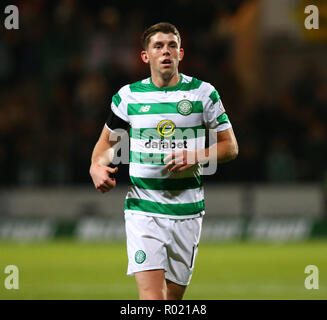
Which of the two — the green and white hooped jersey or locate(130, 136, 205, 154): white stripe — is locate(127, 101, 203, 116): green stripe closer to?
the green and white hooped jersey

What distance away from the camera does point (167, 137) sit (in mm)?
5773

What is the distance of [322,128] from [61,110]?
501cm

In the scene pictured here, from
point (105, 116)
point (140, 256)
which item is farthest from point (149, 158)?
point (105, 116)

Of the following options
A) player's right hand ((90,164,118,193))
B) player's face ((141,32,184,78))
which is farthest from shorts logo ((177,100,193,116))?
player's right hand ((90,164,118,193))

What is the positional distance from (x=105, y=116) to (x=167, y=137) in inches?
398

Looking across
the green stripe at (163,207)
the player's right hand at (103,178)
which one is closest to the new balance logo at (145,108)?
the player's right hand at (103,178)

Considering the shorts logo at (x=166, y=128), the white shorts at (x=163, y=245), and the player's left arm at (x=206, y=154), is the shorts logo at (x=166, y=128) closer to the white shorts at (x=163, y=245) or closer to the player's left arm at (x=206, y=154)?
the player's left arm at (x=206, y=154)

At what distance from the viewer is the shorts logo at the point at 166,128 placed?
5.75 m

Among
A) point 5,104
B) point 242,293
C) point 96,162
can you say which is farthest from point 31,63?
point 96,162

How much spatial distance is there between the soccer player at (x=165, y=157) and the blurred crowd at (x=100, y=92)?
28.4 ft

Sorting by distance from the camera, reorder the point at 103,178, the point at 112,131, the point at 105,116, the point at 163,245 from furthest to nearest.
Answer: the point at 105,116 < the point at 112,131 < the point at 163,245 < the point at 103,178

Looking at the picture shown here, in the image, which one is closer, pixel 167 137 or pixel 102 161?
pixel 167 137

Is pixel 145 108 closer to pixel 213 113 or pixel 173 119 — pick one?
pixel 173 119

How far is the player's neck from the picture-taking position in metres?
5.85
